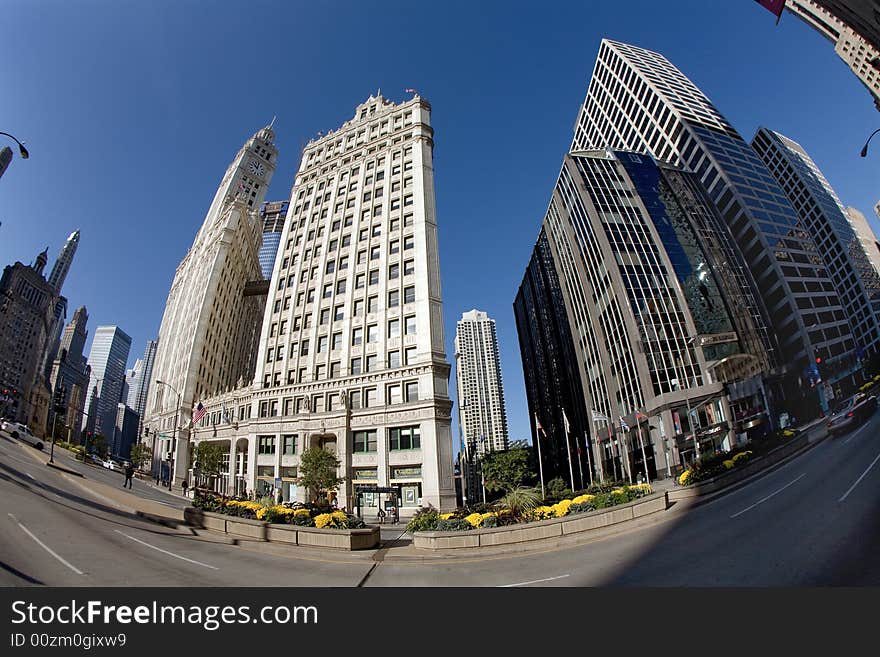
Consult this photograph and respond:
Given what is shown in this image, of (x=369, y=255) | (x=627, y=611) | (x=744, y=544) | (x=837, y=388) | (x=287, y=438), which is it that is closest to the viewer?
(x=627, y=611)

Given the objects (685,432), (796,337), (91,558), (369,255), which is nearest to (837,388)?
(796,337)

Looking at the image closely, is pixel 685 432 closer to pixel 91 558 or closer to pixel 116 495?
pixel 91 558

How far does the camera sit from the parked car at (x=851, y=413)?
16.7 feet

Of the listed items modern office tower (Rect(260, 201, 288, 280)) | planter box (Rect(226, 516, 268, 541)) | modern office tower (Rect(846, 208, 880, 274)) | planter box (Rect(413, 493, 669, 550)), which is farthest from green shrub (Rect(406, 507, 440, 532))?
modern office tower (Rect(260, 201, 288, 280))

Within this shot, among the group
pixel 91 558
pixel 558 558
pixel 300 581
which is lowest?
pixel 558 558

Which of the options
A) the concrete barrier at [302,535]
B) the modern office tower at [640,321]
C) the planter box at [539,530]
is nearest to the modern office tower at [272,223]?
the modern office tower at [640,321]

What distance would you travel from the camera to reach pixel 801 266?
22.0 ft

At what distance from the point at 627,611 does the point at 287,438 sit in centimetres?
3541

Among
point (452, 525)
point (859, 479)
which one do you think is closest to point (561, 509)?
point (452, 525)

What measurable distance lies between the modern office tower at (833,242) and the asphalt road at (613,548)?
1547mm

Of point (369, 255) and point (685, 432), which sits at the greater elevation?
point (369, 255)

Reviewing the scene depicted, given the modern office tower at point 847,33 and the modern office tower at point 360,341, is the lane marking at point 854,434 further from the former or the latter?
the modern office tower at point 360,341

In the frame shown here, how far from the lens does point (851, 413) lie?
17.1 feet

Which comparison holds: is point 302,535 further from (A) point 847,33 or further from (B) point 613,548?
(A) point 847,33
